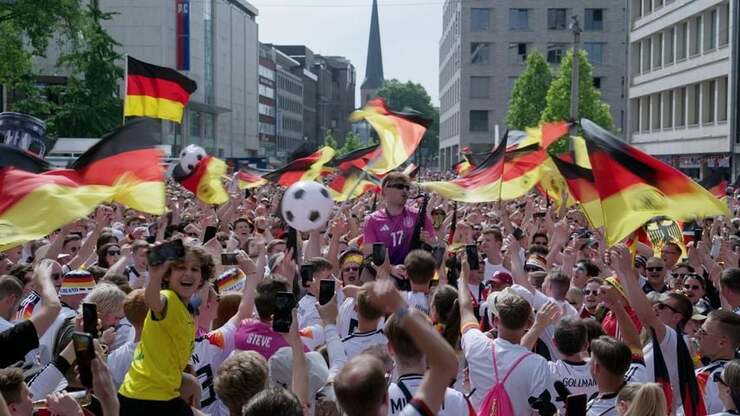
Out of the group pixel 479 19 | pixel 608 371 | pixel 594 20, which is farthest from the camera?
pixel 479 19

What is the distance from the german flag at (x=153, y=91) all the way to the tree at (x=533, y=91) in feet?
193

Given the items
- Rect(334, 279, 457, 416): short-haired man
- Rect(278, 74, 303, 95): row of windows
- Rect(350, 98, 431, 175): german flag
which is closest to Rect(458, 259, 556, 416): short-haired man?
Rect(334, 279, 457, 416): short-haired man

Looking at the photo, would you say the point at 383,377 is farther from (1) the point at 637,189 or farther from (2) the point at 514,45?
(2) the point at 514,45

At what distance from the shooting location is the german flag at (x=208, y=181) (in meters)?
16.1

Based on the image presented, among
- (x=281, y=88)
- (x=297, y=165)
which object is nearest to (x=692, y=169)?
(x=297, y=165)

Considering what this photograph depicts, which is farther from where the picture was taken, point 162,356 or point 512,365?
point 512,365

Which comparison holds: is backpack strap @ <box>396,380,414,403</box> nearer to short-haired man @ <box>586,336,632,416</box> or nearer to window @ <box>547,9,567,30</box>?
short-haired man @ <box>586,336,632,416</box>

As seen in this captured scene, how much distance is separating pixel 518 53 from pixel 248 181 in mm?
69787

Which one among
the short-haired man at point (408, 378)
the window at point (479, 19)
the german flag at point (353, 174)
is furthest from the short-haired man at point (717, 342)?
the window at point (479, 19)

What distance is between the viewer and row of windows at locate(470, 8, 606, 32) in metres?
85.6

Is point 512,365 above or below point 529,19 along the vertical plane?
below

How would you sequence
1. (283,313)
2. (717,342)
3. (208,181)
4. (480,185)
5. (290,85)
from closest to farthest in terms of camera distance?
(283,313) → (717,342) → (480,185) → (208,181) → (290,85)

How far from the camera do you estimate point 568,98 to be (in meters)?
59.5

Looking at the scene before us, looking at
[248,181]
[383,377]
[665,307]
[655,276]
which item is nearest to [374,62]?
[248,181]
